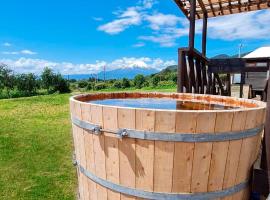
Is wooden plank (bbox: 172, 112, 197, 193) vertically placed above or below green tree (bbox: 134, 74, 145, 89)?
below

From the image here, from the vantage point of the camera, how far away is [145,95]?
4730 millimetres

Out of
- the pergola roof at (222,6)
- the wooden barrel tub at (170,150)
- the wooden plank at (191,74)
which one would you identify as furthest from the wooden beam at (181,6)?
the wooden barrel tub at (170,150)

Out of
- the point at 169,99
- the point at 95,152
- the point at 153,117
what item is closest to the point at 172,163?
the point at 153,117

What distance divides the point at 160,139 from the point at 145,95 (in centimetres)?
261

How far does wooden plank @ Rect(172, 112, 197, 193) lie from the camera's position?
209cm

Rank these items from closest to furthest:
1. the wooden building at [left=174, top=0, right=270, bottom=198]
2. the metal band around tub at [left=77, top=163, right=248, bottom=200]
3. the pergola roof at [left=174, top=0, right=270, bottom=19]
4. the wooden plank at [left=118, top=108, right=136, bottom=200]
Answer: the wooden plank at [left=118, top=108, right=136, bottom=200]
the metal band around tub at [left=77, top=163, right=248, bottom=200]
the wooden building at [left=174, top=0, right=270, bottom=198]
the pergola roof at [left=174, top=0, right=270, bottom=19]

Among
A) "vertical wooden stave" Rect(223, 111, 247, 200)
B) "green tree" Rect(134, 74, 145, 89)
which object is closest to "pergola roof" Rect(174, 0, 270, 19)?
"vertical wooden stave" Rect(223, 111, 247, 200)

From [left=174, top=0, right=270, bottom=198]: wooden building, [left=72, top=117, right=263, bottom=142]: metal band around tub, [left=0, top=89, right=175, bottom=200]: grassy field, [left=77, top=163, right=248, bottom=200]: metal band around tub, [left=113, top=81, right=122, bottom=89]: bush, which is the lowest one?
[left=0, top=89, right=175, bottom=200]: grassy field

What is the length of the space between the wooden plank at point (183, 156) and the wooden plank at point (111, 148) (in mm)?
553

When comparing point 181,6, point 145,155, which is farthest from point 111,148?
point 181,6

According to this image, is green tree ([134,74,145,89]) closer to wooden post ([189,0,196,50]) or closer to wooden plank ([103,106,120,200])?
wooden post ([189,0,196,50])

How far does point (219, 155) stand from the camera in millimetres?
2242

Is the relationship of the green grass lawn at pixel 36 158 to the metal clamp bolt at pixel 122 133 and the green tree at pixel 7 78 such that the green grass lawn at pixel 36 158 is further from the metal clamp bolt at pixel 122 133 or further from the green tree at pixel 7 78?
the green tree at pixel 7 78

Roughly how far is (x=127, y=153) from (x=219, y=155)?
824 millimetres
